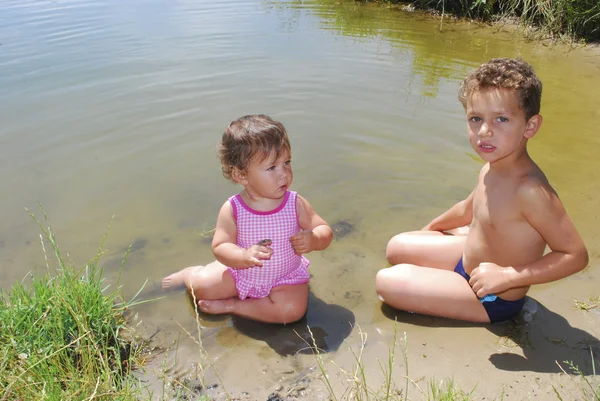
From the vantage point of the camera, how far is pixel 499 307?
9.68 feet

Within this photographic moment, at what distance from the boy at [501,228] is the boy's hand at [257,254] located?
724 millimetres

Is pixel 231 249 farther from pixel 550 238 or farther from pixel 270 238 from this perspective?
pixel 550 238

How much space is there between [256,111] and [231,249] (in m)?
3.26

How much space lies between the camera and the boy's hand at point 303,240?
3.02 metres

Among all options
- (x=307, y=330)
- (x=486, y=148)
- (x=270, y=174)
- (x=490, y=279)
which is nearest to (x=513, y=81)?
(x=486, y=148)

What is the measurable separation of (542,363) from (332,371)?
3.26ft

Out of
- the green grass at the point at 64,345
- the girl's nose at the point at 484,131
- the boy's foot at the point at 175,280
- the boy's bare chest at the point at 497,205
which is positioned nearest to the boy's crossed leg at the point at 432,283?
the boy's bare chest at the point at 497,205

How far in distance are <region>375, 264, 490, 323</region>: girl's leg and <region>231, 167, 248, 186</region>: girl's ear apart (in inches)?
37.8

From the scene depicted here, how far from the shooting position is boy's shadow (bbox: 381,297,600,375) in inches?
104

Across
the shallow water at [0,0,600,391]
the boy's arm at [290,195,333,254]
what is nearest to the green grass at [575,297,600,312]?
the shallow water at [0,0,600,391]

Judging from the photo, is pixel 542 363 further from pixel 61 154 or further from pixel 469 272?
pixel 61 154

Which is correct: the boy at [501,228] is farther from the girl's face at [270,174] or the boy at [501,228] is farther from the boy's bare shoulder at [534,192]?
the girl's face at [270,174]

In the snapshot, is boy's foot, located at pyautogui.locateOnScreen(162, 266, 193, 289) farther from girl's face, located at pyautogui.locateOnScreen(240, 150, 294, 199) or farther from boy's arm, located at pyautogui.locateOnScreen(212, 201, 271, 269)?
girl's face, located at pyautogui.locateOnScreen(240, 150, 294, 199)

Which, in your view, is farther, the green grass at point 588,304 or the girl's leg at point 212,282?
the girl's leg at point 212,282
